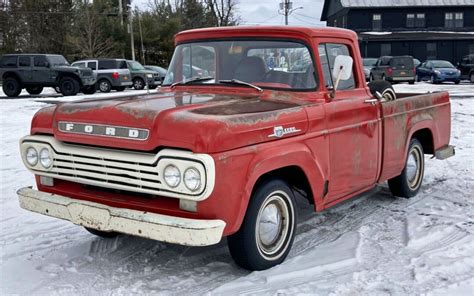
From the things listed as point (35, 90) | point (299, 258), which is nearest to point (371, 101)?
point (299, 258)

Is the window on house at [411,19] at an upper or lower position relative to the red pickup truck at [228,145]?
upper

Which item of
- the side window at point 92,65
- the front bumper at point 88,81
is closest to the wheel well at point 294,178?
the front bumper at point 88,81

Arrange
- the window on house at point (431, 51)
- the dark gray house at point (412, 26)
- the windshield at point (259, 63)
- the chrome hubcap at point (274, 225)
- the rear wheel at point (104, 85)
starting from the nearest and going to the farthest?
the chrome hubcap at point (274, 225)
the windshield at point (259, 63)
the rear wheel at point (104, 85)
the dark gray house at point (412, 26)
the window on house at point (431, 51)

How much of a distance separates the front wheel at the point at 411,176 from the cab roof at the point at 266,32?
71.0 inches

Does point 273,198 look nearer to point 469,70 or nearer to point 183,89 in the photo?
point 183,89

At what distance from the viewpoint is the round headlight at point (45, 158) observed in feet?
14.1

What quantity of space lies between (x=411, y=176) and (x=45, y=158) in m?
4.25

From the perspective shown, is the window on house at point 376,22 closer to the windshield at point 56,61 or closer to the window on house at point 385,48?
the window on house at point 385,48

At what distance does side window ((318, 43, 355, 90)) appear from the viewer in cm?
498

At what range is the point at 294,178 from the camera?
Answer: 15.0 ft

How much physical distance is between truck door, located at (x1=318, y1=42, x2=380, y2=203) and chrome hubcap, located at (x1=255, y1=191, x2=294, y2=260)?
51 centimetres

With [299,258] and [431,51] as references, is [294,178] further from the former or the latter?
[431,51]

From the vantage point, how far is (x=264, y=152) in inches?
154

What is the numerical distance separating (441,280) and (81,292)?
2615mm
